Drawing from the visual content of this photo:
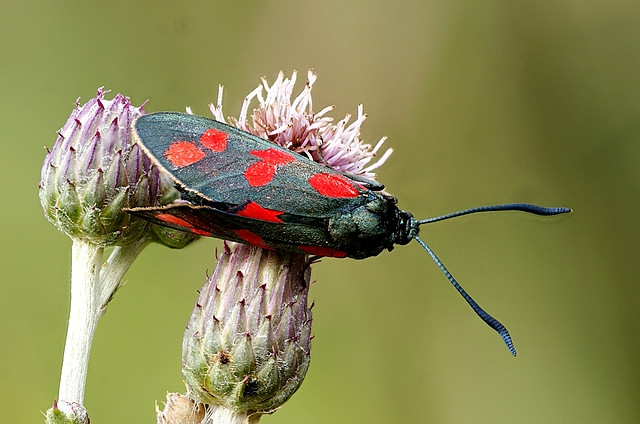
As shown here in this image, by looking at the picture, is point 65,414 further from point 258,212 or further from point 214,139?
point 214,139

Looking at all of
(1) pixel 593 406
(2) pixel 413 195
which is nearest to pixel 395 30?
(2) pixel 413 195

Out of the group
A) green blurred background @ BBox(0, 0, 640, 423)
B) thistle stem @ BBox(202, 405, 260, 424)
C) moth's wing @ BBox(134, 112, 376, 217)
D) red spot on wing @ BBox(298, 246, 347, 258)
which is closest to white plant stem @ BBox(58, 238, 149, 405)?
thistle stem @ BBox(202, 405, 260, 424)

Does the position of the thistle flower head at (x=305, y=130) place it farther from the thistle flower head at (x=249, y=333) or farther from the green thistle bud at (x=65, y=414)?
the green thistle bud at (x=65, y=414)

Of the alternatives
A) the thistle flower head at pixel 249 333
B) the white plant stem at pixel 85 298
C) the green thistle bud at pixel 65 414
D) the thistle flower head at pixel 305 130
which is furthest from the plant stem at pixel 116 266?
the thistle flower head at pixel 305 130

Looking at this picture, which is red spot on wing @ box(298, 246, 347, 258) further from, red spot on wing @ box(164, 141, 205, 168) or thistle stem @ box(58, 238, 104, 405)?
thistle stem @ box(58, 238, 104, 405)

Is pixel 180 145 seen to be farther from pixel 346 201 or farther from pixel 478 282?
pixel 478 282
